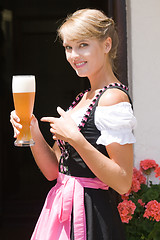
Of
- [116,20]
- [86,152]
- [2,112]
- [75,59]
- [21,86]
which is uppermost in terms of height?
[116,20]

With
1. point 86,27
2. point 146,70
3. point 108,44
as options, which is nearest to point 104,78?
point 108,44

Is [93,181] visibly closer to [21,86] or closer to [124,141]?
[124,141]

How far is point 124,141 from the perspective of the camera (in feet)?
5.14

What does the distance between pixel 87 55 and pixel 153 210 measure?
120 centimetres

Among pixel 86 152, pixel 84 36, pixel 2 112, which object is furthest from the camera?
pixel 2 112

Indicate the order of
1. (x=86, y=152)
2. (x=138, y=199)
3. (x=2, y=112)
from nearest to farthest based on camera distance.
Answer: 1. (x=86, y=152)
2. (x=138, y=199)
3. (x=2, y=112)

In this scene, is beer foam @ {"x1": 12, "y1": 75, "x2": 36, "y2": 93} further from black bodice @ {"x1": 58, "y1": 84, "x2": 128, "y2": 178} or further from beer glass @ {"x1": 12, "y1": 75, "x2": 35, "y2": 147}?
black bodice @ {"x1": 58, "y1": 84, "x2": 128, "y2": 178}

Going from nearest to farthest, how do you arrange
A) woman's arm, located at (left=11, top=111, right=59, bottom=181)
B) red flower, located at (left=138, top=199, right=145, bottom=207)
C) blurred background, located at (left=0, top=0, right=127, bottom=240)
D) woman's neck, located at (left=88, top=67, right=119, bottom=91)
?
woman's neck, located at (left=88, top=67, right=119, bottom=91) → woman's arm, located at (left=11, top=111, right=59, bottom=181) → red flower, located at (left=138, top=199, right=145, bottom=207) → blurred background, located at (left=0, top=0, right=127, bottom=240)

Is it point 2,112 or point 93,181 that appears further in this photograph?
point 2,112

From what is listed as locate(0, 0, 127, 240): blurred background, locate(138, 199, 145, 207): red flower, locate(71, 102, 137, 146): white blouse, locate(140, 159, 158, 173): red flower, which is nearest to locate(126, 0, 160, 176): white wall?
locate(140, 159, 158, 173): red flower

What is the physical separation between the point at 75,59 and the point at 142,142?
1.12m

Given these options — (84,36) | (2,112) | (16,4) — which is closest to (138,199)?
(84,36)

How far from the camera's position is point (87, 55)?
171 cm

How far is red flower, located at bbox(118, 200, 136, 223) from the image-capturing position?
2448mm
